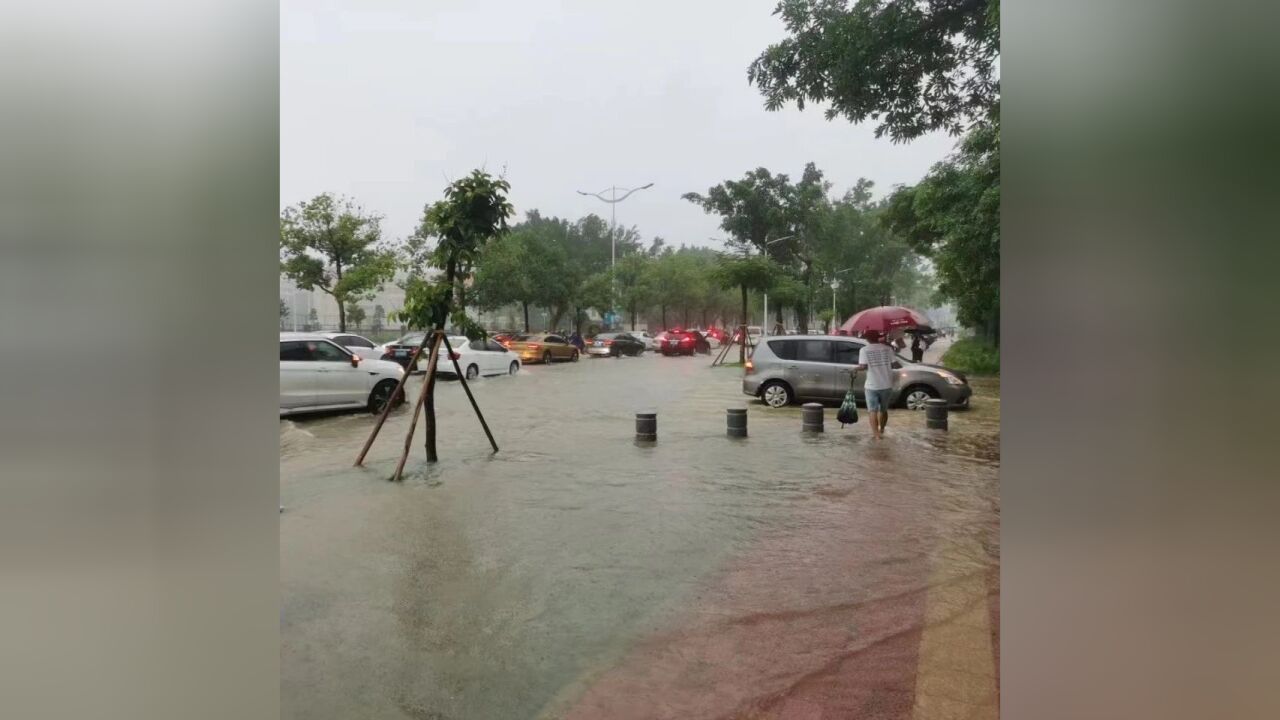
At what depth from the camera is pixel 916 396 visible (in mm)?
5234

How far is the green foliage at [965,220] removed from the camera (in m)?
3.91

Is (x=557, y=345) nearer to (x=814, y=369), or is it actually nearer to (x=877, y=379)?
(x=814, y=369)

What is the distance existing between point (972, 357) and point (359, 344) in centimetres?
350

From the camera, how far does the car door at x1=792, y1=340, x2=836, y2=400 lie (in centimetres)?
505

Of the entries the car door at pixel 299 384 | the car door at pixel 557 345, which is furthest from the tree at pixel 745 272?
the car door at pixel 299 384

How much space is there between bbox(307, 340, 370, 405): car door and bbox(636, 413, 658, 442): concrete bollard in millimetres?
1782

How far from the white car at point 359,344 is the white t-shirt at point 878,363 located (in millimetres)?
3042

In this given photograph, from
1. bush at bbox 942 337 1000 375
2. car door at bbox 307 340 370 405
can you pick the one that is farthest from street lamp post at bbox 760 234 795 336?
car door at bbox 307 340 370 405

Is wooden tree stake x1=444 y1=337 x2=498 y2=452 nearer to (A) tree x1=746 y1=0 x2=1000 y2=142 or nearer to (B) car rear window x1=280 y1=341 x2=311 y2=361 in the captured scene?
(B) car rear window x1=280 y1=341 x2=311 y2=361

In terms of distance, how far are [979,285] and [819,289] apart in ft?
2.79
